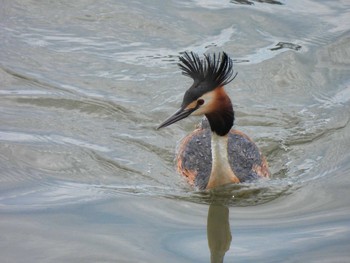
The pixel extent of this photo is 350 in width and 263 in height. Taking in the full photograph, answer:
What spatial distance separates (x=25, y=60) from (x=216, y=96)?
419 centimetres

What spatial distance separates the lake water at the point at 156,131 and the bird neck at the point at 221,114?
2.34ft

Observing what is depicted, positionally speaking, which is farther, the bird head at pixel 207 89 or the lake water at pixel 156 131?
the bird head at pixel 207 89

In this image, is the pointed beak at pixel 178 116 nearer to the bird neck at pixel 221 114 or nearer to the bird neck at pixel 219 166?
the bird neck at pixel 221 114

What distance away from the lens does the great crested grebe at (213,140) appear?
8805 millimetres

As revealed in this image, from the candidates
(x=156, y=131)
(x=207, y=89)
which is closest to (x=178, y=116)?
(x=207, y=89)

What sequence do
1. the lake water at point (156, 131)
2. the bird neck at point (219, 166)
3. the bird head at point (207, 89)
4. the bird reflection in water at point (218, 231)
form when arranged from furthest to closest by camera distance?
the bird neck at point (219, 166) → the bird head at point (207, 89) → the lake water at point (156, 131) → the bird reflection in water at point (218, 231)

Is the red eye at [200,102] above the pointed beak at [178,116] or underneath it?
above

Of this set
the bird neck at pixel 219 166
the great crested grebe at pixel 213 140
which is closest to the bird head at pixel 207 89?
the great crested grebe at pixel 213 140

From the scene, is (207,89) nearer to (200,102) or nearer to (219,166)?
(200,102)

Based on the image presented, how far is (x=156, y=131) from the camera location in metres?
10.8

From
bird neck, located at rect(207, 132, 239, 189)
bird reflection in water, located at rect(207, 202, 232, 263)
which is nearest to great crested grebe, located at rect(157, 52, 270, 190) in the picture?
bird neck, located at rect(207, 132, 239, 189)

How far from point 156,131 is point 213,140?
1.81m

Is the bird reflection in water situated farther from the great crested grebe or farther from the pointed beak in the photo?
the pointed beak

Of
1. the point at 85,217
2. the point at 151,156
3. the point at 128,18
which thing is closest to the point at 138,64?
the point at 128,18
